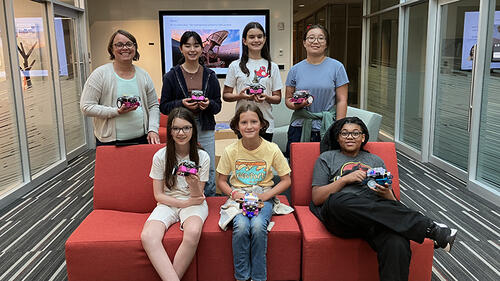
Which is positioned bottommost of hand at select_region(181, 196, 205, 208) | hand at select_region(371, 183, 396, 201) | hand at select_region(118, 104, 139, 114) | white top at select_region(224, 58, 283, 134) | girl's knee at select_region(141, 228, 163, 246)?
girl's knee at select_region(141, 228, 163, 246)

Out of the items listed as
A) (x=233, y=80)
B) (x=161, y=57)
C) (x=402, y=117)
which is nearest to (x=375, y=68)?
(x=402, y=117)

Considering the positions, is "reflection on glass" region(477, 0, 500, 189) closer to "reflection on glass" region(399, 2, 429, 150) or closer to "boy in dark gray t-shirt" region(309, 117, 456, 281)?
"reflection on glass" region(399, 2, 429, 150)

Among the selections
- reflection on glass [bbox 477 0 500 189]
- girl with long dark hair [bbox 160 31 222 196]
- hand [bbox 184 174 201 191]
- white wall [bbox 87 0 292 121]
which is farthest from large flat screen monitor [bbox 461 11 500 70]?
white wall [bbox 87 0 292 121]

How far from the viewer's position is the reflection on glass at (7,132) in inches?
168

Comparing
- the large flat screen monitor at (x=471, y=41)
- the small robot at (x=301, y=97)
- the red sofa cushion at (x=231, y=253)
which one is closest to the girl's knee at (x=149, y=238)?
the red sofa cushion at (x=231, y=253)

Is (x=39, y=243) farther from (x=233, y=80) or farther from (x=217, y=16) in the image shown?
(x=217, y=16)

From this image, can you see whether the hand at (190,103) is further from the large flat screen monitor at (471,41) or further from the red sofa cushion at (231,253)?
the large flat screen monitor at (471,41)

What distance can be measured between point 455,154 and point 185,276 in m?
3.80

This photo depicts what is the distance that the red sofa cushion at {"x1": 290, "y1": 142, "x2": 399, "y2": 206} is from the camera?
113 inches

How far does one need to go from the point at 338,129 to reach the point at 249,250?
95cm

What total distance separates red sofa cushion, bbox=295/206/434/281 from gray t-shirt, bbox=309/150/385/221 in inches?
10.2

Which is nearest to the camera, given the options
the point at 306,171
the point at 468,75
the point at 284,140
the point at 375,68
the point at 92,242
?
the point at 92,242

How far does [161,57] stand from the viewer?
7879mm

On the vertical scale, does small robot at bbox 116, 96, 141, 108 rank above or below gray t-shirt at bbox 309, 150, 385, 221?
above
